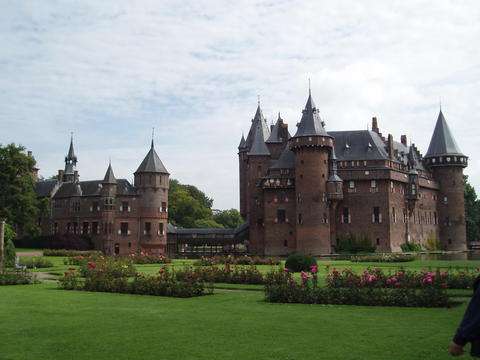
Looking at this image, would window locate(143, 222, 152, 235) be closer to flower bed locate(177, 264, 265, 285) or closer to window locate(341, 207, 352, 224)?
window locate(341, 207, 352, 224)

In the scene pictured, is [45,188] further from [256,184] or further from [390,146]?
[390,146]

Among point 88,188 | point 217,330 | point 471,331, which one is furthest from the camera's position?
point 88,188

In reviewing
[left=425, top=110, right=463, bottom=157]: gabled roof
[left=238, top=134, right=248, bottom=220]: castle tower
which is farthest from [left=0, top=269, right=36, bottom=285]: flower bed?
[left=425, top=110, right=463, bottom=157]: gabled roof

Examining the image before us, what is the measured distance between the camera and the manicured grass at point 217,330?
10.5 metres

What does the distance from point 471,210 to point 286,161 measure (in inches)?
1701

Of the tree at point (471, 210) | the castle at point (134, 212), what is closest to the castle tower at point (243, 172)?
the castle at point (134, 212)

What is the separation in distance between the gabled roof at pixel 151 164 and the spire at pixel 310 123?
18.1 m

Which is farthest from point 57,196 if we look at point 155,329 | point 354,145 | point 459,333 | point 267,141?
point 459,333

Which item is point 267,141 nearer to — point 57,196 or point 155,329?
point 57,196

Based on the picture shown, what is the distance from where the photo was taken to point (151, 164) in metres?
72.6

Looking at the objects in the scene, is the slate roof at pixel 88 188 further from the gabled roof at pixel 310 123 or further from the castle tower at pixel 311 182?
the gabled roof at pixel 310 123

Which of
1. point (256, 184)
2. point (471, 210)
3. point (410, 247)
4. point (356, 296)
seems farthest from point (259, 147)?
point (356, 296)

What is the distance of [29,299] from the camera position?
19.1 metres

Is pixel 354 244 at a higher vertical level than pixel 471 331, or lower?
higher
